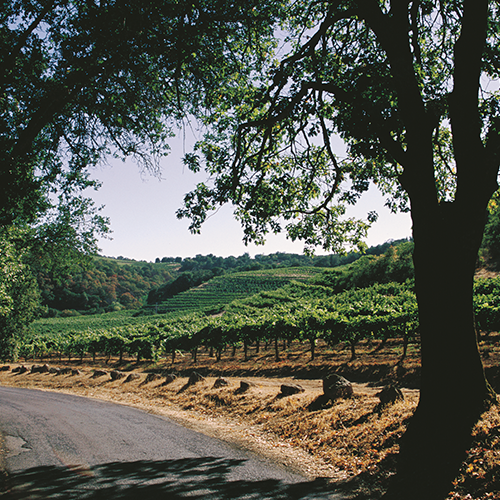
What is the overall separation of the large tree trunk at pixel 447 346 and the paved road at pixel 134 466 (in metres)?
1.57

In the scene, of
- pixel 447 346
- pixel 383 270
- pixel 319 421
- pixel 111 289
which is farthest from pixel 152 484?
pixel 111 289

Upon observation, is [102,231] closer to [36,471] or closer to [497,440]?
[36,471]

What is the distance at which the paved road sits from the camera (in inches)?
170

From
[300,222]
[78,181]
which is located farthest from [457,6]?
[78,181]

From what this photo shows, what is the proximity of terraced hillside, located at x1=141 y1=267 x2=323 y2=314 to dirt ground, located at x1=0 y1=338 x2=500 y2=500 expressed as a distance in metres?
63.0

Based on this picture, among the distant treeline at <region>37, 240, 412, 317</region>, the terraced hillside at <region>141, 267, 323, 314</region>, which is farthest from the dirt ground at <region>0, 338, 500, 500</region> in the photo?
the distant treeline at <region>37, 240, 412, 317</region>

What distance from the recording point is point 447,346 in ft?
15.4

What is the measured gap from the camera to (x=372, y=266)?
5344 cm

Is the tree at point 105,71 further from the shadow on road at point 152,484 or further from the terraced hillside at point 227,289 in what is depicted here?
the terraced hillside at point 227,289

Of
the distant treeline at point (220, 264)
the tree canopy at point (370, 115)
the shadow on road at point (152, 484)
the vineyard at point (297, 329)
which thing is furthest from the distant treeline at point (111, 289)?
the shadow on road at point (152, 484)

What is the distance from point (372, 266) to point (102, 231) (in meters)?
44.9

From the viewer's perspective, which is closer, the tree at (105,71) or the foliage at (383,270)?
the tree at (105,71)

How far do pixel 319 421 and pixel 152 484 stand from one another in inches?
141

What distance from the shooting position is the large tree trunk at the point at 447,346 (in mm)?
4562
